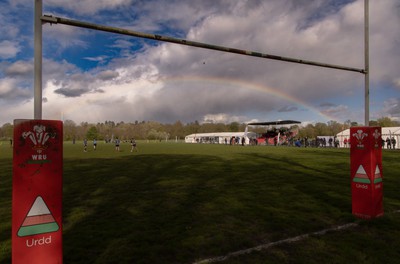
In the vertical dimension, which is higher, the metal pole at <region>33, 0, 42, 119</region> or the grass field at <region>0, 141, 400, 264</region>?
the metal pole at <region>33, 0, 42, 119</region>

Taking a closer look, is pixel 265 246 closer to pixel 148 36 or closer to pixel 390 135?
pixel 148 36

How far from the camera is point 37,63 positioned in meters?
3.82

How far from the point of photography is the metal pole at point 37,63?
3.80m

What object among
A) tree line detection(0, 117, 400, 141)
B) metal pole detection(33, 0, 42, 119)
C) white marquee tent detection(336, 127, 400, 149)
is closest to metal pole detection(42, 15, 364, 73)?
metal pole detection(33, 0, 42, 119)

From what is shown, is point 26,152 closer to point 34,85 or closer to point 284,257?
point 34,85

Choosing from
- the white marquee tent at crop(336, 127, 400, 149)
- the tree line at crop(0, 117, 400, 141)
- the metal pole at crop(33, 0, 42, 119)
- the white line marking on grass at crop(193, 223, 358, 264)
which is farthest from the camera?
the tree line at crop(0, 117, 400, 141)

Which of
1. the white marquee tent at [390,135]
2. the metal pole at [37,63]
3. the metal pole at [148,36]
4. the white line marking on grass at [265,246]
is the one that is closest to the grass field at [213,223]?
the white line marking on grass at [265,246]

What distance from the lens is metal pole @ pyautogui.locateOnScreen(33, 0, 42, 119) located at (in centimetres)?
380

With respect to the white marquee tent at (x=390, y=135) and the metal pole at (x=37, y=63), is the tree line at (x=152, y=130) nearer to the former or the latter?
the white marquee tent at (x=390, y=135)

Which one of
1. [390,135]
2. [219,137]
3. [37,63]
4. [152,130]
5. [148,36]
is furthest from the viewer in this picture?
[152,130]

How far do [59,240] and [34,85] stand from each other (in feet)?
6.98

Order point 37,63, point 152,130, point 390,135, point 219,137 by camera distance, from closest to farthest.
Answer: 1. point 37,63
2. point 390,135
3. point 219,137
4. point 152,130

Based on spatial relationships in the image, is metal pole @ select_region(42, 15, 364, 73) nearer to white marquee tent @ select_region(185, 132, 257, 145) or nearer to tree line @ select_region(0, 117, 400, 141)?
white marquee tent @ select_region(185, 132, 257, 145)

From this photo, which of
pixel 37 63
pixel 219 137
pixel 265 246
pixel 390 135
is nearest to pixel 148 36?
pixel 37 63
